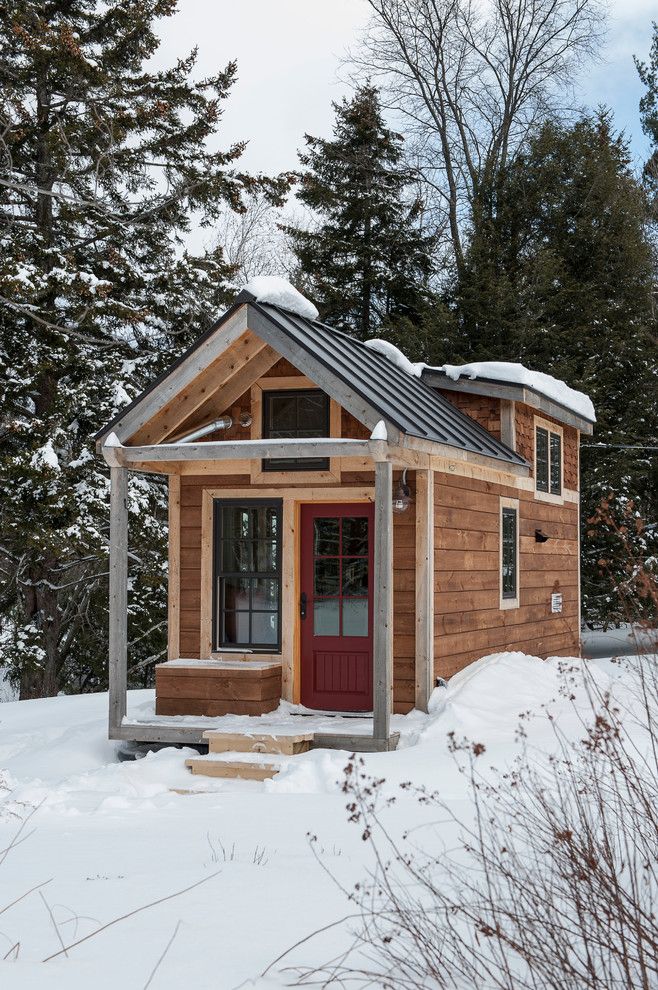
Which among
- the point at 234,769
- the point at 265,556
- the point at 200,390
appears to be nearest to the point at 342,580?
the point at 265,556

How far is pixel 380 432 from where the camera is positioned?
30.6 ft

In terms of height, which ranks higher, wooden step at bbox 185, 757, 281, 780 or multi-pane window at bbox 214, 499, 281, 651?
multi-pane window at bbox 214, 499, 281, 651

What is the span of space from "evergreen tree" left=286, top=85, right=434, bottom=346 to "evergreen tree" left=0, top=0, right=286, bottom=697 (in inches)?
282

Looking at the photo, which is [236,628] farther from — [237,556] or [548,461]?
[548,461]

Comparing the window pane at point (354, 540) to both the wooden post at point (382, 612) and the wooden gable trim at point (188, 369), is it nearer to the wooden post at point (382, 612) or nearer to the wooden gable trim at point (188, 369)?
the wooden post at point (382, 612)

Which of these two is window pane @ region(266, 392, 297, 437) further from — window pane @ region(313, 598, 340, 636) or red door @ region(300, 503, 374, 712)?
window pane @ region(313, 598, 340, 636)

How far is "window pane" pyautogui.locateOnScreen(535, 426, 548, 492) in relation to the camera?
15.0 metres

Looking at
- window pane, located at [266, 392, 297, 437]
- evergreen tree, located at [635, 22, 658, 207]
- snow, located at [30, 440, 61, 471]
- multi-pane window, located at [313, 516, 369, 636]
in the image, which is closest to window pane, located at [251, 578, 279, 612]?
multi-pane window, located at [313, 516, 369, 636]

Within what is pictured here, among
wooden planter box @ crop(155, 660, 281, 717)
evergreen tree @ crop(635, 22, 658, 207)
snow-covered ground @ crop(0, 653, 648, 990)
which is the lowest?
snow-covered ground @ crop(0, 653, 648, 990)

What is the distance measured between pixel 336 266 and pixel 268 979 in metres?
23.1

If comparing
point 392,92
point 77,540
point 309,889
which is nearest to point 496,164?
point 392,92

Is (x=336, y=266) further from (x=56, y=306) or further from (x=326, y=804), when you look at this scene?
(x=326, y=804)

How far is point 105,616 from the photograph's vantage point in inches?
755

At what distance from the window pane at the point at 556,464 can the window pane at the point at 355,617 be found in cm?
535
